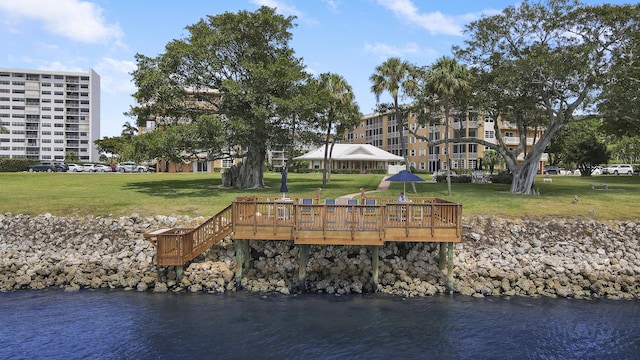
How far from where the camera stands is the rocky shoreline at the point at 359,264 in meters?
19.2

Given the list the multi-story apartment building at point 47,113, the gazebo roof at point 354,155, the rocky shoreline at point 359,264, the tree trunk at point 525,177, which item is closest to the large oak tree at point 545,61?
the tree trunk at point 525,177

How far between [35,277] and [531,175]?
33706mm

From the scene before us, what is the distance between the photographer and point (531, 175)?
35.8 metres

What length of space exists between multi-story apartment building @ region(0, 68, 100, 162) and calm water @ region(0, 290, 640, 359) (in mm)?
142995

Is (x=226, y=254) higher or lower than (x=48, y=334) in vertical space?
higher

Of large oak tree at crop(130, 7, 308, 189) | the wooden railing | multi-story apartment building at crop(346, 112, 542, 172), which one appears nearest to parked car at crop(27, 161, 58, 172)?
large oak tree at crop(130, 7, 308, 189)

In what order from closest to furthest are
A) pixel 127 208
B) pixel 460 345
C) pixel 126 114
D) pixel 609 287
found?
1. pixel 460 345
2. pixel 609 287
3. pixel 127 208
4. pixel 126 114

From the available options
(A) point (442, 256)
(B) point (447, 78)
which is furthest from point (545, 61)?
(A) point (442, 256)

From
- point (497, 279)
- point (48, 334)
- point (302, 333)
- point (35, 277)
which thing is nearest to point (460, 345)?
point (302, 333)

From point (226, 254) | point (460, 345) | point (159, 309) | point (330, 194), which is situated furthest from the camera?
point (330, 194)

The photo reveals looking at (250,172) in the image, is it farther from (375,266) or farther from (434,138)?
(434,138)

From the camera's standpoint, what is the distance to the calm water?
13680 mm

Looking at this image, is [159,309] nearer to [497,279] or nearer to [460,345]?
[460,345]

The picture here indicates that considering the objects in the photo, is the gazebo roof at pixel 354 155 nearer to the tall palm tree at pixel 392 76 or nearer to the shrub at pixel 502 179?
the shrub at pixel 502 179
